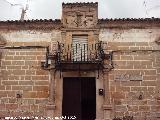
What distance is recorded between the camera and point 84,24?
16062mm

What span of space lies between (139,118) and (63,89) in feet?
11.8

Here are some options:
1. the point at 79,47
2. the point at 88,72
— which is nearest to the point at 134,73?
the point at 88,72

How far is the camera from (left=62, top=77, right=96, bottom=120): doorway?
15.0 m

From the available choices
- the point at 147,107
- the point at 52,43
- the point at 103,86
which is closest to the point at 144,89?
the point at 147,107

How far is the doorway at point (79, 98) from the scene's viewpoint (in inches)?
592

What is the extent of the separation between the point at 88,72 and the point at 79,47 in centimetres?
133

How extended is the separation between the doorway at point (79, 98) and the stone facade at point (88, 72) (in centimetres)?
22

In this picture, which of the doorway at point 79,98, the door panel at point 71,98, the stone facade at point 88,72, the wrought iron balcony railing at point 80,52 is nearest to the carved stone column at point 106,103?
the stone facade at point 88,72

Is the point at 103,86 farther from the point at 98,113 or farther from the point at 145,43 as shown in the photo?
the point at 145,43

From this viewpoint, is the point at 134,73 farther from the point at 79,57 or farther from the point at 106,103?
the point at 79,57

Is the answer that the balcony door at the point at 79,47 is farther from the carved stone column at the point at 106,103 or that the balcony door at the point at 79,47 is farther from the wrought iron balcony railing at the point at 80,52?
the carved stone column at the point at 106,103

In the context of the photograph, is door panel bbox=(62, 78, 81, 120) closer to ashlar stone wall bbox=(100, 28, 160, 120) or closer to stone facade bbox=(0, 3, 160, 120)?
stone facade bbox=(0, 3, 160, 120)

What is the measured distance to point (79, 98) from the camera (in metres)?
15.3

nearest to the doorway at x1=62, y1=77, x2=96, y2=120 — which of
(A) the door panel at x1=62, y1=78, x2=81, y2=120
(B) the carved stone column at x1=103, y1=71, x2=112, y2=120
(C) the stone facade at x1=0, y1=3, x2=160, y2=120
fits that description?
(A) the door panel at x1=62, y1=78, x2=81, y2=120
